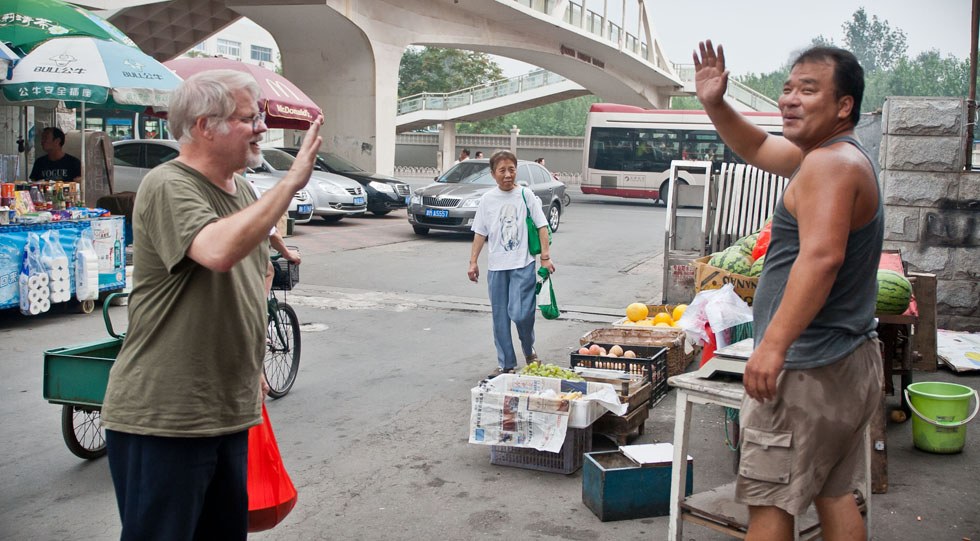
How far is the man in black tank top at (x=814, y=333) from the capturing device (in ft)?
8.93

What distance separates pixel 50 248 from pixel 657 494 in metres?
7.00

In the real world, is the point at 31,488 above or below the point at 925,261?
below

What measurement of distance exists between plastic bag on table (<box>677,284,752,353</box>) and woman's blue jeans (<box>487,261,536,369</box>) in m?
2.17

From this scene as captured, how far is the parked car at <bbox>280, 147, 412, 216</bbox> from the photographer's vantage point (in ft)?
72.2

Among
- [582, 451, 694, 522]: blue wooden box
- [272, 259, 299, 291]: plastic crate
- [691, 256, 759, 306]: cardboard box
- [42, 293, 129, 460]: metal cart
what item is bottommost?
[582, 451, 694, 522]: blue wooden box

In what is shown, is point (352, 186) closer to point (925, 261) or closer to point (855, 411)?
point (925, 261)

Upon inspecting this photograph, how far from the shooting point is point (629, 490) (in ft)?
14.6

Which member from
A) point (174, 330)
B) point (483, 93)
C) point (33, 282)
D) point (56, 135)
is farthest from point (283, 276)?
point (483, 93)

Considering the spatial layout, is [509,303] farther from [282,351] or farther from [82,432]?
[82,432]

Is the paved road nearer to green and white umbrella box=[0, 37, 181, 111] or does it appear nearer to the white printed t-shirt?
the white printed t-shirt

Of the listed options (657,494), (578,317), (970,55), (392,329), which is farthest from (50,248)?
(970,55)

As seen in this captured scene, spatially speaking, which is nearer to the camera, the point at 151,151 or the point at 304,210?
the point at 151,151

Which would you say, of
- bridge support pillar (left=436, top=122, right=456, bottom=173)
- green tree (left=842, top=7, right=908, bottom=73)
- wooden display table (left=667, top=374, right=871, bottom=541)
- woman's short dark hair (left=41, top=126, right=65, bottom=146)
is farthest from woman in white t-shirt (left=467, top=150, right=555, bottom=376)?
green tree (left=842, top=7, right=908, bottom=73)

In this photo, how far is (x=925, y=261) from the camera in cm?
818
